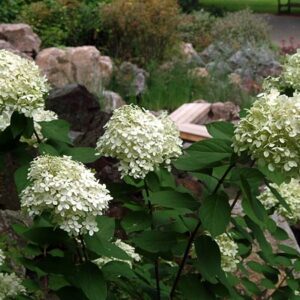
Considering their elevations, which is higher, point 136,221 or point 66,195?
point 66,195

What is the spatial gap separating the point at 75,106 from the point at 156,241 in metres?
4.14

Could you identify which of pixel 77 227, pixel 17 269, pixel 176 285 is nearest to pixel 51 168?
pixel 77 227

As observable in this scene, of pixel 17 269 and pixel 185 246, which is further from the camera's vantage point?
pixel 17 269

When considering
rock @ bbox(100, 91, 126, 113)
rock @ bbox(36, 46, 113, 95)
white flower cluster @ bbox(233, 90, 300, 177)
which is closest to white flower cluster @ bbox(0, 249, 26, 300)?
white flower cluster @ bbox(233, 90, 300, 177)

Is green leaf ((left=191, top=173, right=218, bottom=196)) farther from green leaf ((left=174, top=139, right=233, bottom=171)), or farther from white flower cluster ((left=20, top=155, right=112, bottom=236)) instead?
white flower cluster ((left=20, top=155, right=112, bottom=236))

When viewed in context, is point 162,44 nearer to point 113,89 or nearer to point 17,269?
point 113,89

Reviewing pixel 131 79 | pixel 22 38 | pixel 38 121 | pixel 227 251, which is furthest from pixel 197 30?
pixel 38 121

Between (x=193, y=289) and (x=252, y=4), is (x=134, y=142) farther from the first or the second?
(x=252, y=4)

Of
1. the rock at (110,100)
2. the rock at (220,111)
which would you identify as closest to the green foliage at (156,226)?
the rock at (110,100)

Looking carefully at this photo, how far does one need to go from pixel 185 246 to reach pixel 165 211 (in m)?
0.17

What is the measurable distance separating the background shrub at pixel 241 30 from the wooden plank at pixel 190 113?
5.16 m

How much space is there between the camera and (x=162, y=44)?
11.9m

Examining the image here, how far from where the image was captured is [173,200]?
8.69 feet

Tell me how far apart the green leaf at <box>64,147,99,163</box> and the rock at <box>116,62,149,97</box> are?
21.8 ft
